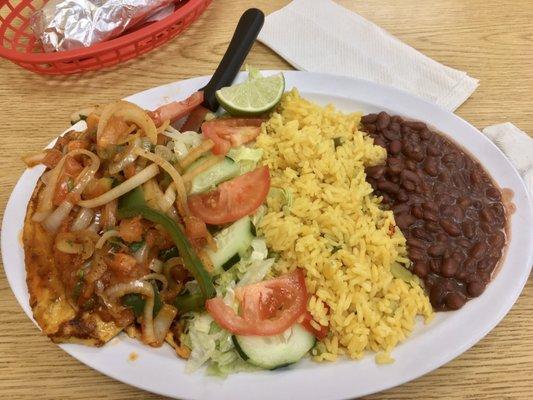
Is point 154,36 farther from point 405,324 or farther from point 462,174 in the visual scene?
point 405,324

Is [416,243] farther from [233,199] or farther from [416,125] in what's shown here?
[233,199]

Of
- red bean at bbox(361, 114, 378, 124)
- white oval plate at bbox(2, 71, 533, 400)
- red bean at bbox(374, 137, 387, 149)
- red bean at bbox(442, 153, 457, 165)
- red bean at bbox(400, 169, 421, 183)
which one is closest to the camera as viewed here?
white oval plate at bbox(2, 71, 533, 400)

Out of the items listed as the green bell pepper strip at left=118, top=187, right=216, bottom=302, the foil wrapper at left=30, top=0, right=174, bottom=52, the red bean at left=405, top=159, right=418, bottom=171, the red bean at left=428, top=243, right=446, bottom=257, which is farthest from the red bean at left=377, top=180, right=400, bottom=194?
the foil wrapper at left=30, top=0, right=174, bottom=52

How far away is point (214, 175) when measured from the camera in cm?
245

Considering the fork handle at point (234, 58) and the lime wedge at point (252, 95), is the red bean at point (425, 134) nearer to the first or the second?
the lime wedge at point (252, 95)

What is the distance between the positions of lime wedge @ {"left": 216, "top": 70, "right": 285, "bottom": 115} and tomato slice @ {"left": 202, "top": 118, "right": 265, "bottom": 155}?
0.19 feet

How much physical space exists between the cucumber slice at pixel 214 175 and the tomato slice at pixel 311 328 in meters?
0.77

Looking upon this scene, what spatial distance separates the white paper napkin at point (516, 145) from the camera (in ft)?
9.05

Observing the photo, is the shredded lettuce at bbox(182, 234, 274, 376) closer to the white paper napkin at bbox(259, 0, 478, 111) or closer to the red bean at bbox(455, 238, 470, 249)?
the red bean at bbox(455, 238, 470, 249)

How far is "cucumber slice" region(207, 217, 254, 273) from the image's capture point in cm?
228

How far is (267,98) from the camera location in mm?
2844

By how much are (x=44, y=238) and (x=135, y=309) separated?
559 mm

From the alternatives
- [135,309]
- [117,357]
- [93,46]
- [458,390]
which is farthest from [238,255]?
[93,46]

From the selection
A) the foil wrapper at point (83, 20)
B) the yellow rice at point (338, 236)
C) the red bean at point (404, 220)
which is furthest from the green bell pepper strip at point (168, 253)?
the foil wrapper at point (83, 20)
